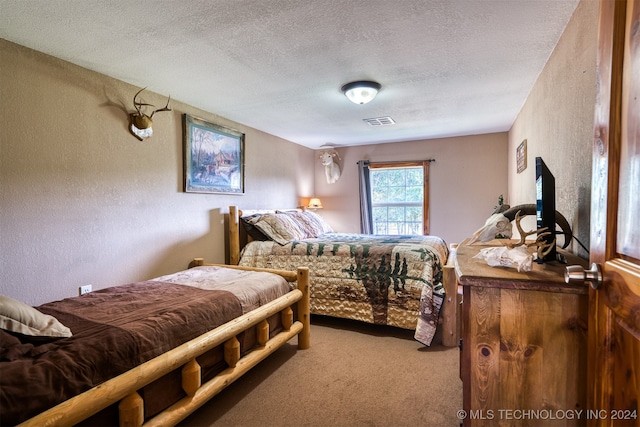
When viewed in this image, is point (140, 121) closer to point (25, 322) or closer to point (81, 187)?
point (81, 187)

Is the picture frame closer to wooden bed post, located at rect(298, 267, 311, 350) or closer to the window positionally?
wooden bed post, located at rect(298, 267, 311, 350)

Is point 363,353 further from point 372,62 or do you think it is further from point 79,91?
point 79,91

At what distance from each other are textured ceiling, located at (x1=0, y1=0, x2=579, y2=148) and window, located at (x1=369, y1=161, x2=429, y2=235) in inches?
79.6

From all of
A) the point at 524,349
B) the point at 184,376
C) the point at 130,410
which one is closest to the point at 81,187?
the point at 184,376

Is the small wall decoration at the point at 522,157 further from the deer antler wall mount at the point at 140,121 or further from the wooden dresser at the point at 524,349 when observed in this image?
the deer antler wall mount at the point at 140,121

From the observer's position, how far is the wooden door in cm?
68

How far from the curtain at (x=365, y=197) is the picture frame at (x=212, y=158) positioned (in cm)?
228

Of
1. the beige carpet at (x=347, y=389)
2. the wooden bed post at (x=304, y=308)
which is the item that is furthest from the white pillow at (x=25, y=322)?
the wooden bed post at (x=304, y=308)

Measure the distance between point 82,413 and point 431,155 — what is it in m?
5.09

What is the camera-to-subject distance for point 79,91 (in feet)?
7.85

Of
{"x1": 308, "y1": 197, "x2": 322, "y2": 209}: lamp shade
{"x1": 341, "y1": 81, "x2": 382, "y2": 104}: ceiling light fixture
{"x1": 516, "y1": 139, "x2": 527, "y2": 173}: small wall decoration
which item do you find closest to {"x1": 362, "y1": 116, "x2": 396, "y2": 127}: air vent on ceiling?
{"x1": 341, "y1": 81, "x2": 382, "y2": 104}: ceiling light fixture

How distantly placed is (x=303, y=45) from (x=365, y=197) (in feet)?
11.9

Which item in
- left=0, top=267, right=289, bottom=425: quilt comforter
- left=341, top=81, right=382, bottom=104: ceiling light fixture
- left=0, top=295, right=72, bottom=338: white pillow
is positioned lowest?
left=0, top=267, right=289, bottom=425: quilt comforter

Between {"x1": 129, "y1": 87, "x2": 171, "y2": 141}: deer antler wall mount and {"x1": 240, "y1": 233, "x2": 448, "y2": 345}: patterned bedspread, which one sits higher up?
{"x1": 129, "y1": 87, "x2": 171, "y2": 141}: deer antler wall mount
